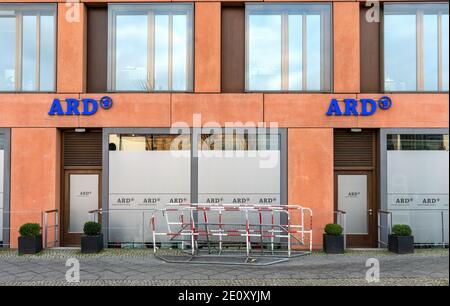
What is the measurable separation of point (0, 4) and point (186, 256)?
8801 mm

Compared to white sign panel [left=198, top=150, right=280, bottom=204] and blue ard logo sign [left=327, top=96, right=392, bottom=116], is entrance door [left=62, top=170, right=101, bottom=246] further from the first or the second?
blue ard logo sign [left=327, top=96, right=392, bottom=116]

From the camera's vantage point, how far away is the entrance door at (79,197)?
13742 millimetres

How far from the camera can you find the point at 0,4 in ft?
44.8

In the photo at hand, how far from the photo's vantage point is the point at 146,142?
13562 mm

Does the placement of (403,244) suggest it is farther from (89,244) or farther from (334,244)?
(89,244)

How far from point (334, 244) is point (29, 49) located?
9.93 m

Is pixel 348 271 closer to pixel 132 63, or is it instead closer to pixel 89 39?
pixel 132 63

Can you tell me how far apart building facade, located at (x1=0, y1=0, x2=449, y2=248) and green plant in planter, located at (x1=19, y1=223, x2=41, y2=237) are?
0.84 m

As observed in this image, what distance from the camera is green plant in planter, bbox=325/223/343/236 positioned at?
1224 centimetres

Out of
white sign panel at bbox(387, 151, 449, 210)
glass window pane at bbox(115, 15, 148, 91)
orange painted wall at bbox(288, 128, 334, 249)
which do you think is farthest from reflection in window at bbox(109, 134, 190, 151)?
white sign panel at bbox(387, 151, 449, 210)

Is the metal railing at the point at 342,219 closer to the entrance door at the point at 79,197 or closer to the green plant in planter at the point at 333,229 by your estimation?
the green plant in planter at the point at 333,229

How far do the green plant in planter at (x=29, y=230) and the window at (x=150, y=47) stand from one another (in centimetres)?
426

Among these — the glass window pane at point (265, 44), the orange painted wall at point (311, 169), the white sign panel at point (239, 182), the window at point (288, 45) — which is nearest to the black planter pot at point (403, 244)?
the orange painted wall at point (311, 169)

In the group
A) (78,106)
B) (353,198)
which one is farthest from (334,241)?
(78,106)
